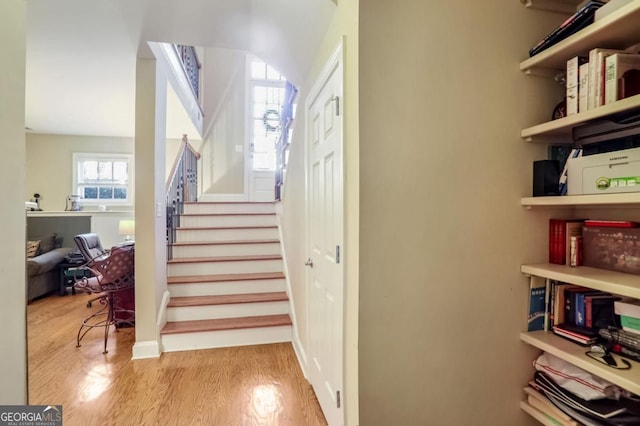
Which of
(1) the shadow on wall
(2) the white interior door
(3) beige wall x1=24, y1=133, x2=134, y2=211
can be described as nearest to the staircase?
(2) the white interior door

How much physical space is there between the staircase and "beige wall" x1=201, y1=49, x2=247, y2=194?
1.69 metres

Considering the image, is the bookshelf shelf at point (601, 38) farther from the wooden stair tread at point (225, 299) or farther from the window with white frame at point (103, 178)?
the window with white frame at point (103, 178)

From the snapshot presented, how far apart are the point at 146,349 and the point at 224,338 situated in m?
0.64

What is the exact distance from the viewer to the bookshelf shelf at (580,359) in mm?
1045

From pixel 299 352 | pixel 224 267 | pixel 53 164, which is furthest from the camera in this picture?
pixel 53 164

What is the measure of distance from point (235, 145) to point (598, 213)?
219 inches

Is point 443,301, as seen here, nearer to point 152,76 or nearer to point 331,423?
point 331,423

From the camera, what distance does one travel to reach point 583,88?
1.25 metres

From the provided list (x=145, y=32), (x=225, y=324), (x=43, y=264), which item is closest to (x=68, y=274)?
(x=43, y=264)

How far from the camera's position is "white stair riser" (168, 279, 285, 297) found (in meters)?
3.25

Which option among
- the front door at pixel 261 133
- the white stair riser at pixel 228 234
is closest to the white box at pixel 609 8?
the white stair riser at pixel 228 234

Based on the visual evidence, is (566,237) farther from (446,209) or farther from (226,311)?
(226,311)

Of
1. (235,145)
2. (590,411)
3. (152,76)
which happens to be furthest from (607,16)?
(235,145)

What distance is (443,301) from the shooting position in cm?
142
